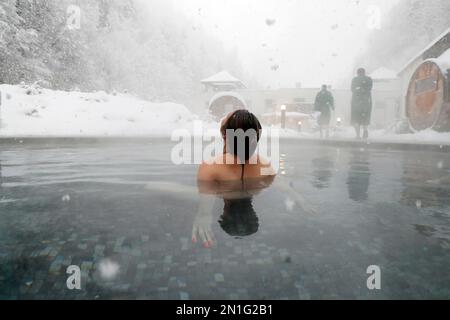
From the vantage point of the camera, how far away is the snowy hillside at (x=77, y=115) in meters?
12.4

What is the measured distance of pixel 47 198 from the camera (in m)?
3.59

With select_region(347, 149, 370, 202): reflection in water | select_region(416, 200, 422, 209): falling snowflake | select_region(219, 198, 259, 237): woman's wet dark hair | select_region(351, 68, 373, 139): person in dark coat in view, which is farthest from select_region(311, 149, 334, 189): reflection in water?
select_region(351, 68, 373, 139): person in dark coat

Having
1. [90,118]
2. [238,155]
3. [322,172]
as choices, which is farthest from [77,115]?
[238,155]

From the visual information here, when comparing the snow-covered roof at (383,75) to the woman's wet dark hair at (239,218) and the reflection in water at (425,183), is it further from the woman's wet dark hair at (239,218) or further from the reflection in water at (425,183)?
the woman's wet dark hair at (239,218)

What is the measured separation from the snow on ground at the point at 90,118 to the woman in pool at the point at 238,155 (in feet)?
27.6

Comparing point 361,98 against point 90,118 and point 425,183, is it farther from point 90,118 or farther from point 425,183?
point 90,118

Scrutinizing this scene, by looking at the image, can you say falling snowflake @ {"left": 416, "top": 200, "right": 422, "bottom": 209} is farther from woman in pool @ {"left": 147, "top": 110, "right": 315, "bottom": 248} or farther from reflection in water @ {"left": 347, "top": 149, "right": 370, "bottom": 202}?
woman in pool @ {"left": 147, "top": 110, "right": 315, "bottom": 248}

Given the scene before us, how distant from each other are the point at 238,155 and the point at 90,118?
12081mm

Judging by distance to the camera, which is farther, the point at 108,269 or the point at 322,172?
the point at 322,172

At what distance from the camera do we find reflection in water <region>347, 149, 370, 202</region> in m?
3.85

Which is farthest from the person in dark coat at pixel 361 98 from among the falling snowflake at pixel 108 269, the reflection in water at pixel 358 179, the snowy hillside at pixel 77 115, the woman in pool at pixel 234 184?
the falling snowflake at pixel 108 269

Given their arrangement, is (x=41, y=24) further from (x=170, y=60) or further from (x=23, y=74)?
(x=170, y=60)

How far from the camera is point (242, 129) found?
2.97 metres

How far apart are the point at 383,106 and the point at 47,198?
106ft
